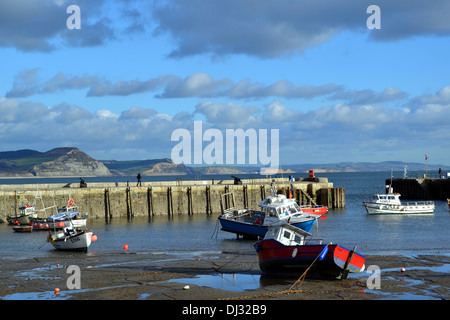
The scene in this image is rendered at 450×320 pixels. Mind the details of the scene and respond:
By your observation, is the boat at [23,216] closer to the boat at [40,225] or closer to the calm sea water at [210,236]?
the calm sea water at [210,236]

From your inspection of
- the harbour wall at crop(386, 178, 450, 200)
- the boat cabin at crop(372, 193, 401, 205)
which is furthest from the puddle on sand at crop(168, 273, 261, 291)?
the harbour wall at crop(386, 178, 450, 200)

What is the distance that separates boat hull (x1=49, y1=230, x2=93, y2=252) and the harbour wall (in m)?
71.5

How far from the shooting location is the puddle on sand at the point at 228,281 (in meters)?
25.5

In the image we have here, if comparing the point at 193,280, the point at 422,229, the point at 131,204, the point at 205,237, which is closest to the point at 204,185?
the point at 131,204

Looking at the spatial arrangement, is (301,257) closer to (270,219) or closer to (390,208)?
(270,219)

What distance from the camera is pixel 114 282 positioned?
2672cm

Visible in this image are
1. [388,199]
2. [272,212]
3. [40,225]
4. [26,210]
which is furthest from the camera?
[388,199]

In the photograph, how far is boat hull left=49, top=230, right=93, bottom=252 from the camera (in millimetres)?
39031

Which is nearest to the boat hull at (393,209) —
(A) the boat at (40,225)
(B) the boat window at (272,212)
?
(B) the boat window at (272,212)

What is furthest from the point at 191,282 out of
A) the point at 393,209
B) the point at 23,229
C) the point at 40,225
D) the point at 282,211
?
the point at 393,209

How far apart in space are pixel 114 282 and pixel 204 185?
43248 millimetres

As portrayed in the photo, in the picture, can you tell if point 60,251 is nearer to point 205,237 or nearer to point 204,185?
point 205,237

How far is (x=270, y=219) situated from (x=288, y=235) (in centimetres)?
1573

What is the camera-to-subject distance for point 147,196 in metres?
66.9
